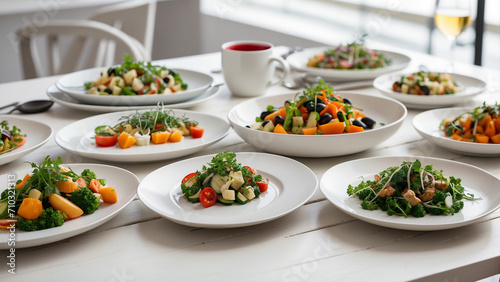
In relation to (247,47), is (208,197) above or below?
below

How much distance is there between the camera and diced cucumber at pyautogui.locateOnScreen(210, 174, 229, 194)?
1117mm

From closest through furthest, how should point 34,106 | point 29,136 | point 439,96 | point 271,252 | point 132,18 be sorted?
point 271,252 < point 29,136 < point 439,96 < point 34,106 < point 132,18

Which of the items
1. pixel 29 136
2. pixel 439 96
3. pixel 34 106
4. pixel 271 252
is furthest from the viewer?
pixel 34 106

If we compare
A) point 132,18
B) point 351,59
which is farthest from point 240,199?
point 132,18

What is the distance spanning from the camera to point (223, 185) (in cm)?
111

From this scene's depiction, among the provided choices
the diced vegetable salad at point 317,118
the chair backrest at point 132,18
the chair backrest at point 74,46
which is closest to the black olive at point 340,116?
the diced vegetable salad at point 317,118

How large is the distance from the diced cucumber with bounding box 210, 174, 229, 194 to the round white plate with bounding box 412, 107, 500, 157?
61 centimetres

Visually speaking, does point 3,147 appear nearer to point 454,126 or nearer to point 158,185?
point 158,185

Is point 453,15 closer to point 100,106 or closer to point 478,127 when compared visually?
point 478,127

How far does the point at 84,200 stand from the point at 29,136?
1.96ft

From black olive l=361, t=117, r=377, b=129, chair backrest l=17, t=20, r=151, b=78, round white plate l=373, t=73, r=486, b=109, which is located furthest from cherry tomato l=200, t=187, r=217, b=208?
chair backrest l=17, t=20, r=151, b=78

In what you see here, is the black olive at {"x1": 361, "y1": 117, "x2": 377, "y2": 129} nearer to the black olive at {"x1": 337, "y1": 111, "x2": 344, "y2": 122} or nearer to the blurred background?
the black olive at {"x1": 337, "y1": 111, "x2": 344, "y2": 122}

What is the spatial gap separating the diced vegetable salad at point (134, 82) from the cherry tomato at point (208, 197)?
2.68 feet

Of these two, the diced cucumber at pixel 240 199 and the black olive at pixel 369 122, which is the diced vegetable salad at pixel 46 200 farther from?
the black olive at pixel 369 122
